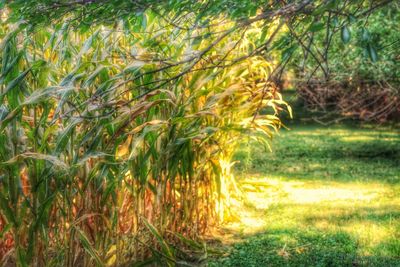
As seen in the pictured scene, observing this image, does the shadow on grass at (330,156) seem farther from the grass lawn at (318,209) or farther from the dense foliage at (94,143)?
the dense foliage at (94,143)

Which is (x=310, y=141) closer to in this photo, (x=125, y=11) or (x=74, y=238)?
(x=74, y=238)

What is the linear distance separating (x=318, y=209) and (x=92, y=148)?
11.1ft

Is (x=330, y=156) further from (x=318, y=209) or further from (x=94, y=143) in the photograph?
(x=94, y=143)

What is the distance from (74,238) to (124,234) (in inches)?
16.1

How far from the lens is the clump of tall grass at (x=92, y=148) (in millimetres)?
3805

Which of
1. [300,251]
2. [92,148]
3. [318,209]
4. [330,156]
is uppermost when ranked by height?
[92,148]

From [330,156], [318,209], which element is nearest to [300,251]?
[318,209]

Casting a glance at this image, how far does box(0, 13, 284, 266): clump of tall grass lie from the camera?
3805mm

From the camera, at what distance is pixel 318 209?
6625mm

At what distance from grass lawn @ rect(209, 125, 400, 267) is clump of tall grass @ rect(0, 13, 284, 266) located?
75 cm

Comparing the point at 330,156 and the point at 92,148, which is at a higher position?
the point at 92,148

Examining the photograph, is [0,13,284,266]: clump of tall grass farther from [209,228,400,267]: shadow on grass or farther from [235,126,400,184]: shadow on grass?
[235,126,400,184]: shadow on grass

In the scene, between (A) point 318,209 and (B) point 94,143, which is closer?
(B) point 94,143

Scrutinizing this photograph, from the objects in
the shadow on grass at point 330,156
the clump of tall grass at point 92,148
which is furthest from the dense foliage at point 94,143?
the shadow on grass at point 330,156
